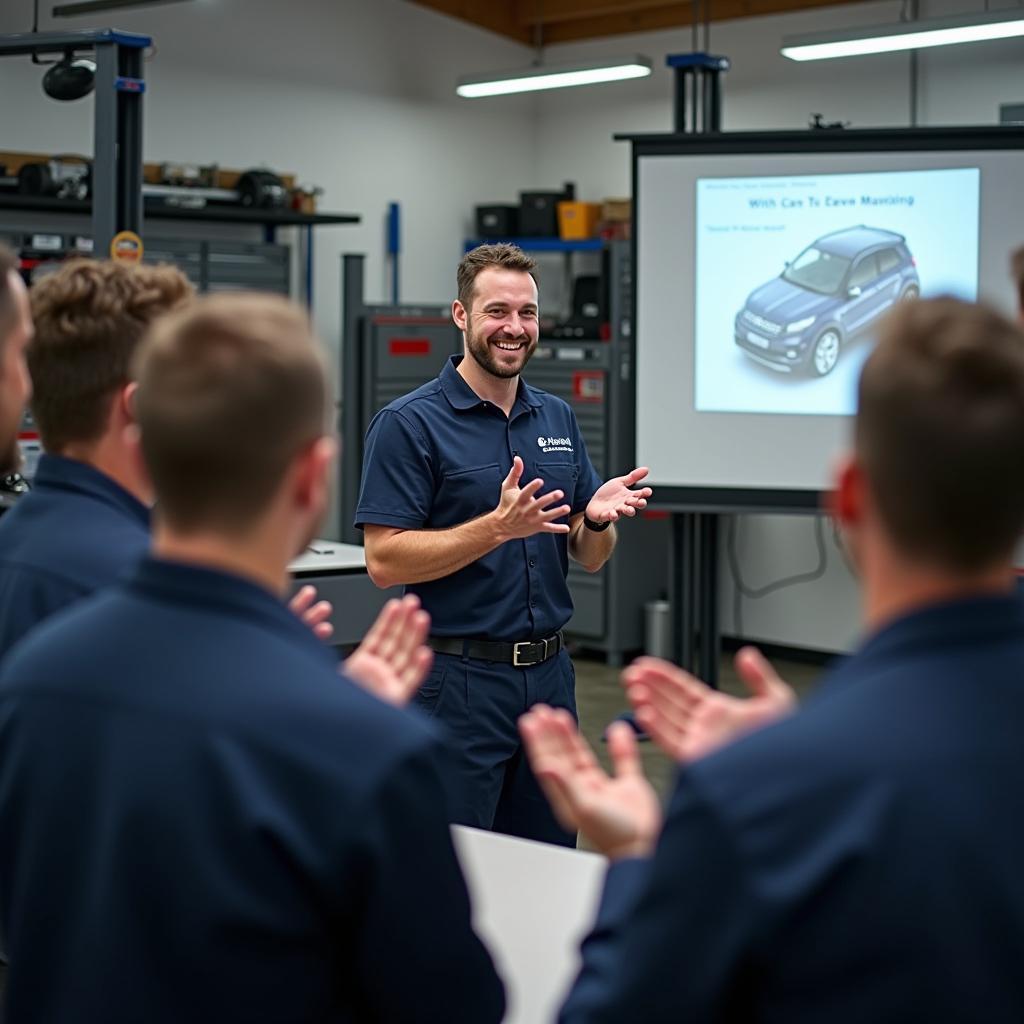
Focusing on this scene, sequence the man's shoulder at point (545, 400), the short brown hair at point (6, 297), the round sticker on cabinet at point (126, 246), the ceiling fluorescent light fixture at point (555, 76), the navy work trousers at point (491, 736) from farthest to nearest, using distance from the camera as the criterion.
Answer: the ceiling fluorescent light fixture at point (555, 76), the round sticker on cabinet at point (126, 246), the man's shoulder at point (545, 400), the navy work trousers at point (491, 736), the short brown hair at point (6, 297)

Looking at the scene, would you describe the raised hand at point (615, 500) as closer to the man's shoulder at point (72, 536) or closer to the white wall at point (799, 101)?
the man's shoulder at point (72, 536)

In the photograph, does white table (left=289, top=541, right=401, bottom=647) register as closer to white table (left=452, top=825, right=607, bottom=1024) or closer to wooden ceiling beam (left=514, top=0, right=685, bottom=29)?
white table (left=452, top=825, right=607, bottom=1024)

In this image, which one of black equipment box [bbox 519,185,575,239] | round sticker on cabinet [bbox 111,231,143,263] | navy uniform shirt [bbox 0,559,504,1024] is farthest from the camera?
black equipment box [bbox 519,185,575,239]

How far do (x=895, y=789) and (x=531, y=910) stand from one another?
893 mm

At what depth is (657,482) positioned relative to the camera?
18.1 ft

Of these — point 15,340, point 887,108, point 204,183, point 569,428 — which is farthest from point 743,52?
point 15,340

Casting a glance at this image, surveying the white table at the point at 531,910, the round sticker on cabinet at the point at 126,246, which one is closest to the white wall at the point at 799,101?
the round sticker on cabinet at the point at 126,246

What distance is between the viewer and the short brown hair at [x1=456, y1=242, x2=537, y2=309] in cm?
320

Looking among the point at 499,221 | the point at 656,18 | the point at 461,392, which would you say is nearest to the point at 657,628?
the point at 499,221

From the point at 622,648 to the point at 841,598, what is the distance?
3.80 feet

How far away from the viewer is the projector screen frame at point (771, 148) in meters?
5.12

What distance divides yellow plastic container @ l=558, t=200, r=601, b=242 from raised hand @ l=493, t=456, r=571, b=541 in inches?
215

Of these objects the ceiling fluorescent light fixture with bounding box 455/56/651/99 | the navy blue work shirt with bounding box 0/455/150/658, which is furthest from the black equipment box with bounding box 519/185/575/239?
the navy blue work shirt with bounding box 0/455/150/658

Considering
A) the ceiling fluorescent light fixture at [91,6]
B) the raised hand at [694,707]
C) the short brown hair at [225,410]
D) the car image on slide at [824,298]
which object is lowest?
the raised hand at [694,707]
